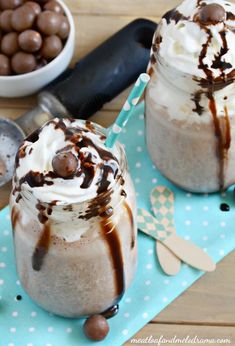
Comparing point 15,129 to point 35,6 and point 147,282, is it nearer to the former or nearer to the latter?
point 35,6

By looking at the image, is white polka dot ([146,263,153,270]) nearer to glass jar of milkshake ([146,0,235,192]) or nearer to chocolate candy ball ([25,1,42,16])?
glass jar of milkshake ([146,0,235,192])

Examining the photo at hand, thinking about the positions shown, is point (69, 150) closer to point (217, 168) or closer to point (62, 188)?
point (62, 188)

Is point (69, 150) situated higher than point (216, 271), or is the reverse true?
point (69, 150)

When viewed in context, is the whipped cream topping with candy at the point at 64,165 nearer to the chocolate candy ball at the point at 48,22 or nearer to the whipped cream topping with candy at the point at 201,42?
the whipped cream topping with candy at the point at 201,42

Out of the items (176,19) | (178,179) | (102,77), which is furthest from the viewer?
(102,77)

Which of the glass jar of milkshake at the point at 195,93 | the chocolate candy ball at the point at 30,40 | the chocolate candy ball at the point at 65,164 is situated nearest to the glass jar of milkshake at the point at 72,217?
the chocolate candy ball at the point at 65,164

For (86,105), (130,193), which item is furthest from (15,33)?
(130,193)

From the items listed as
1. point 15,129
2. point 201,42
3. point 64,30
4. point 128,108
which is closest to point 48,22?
point 64,30
